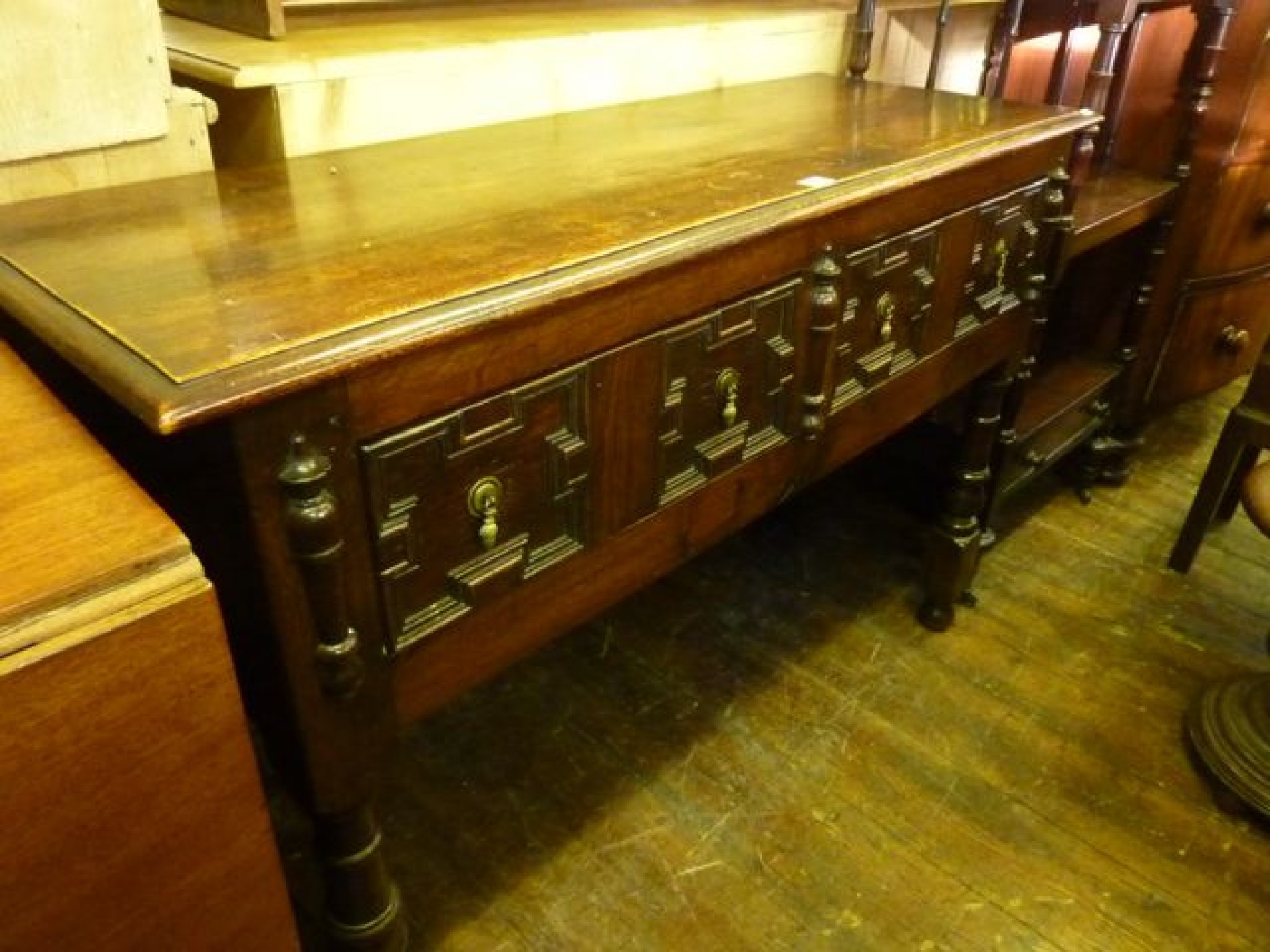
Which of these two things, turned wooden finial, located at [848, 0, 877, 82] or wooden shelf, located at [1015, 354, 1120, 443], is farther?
wooden shelf, located at [1015, 354, 1120, 443]

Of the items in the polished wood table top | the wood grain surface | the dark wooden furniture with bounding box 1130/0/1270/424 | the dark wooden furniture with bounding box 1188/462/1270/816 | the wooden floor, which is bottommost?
the wooden floor

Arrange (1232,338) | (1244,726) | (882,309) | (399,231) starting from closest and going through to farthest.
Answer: (399,231) < (882,309) < (1244,726) < (1232,338)

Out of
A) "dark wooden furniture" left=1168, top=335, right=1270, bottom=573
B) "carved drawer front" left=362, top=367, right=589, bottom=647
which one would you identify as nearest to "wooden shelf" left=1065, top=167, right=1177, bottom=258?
"dark wooden furniture" left=1168, top=335, right=1270, bottom=573

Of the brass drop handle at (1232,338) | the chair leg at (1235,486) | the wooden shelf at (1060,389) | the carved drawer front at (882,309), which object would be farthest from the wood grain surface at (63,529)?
the brass drop handle at (1232,338)

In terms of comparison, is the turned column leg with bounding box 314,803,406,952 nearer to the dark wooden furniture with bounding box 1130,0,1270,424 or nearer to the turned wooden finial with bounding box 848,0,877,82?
the turned wooden finial with bounding box 848,0,877,82

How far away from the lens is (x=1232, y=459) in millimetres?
1779

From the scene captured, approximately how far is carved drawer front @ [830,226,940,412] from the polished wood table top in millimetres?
89

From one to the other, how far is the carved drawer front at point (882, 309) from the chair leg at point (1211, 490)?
2.64ft

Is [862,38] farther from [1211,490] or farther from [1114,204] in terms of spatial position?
[1211,490]

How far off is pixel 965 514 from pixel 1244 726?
522mm

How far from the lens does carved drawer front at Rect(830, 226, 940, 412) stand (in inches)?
45.3

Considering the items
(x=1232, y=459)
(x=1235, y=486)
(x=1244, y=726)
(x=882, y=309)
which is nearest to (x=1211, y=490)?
(x=1232, y=459)

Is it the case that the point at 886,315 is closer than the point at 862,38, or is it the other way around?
the point at 886,315

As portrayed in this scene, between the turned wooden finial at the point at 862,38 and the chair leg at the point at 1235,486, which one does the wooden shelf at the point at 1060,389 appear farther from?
the turned wooden finial at the point at 862,38
